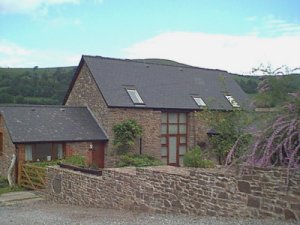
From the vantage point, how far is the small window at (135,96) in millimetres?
25736

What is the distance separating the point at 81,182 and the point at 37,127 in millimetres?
9672

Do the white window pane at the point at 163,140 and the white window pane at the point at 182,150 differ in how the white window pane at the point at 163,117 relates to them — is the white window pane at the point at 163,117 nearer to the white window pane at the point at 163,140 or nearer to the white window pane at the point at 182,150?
the white window pane at the point at 163,140

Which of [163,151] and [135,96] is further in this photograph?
[163,151]

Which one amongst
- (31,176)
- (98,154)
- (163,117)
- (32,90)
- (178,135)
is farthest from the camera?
(32,90)

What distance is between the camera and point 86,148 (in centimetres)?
2391

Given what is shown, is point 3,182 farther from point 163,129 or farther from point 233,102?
point 233,102

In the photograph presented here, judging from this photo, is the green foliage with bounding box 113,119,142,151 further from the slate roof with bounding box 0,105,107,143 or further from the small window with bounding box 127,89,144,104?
the small window with bounding box 127,89,144,104

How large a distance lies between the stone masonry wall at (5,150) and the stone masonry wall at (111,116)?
5562 mm

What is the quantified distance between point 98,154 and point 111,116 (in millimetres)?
2470

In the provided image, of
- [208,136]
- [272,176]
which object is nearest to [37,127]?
[208,136]

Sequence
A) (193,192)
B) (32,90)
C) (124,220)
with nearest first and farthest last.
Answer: (124,220) < (193,192) < (32,90)

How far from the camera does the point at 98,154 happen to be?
24.7 metres

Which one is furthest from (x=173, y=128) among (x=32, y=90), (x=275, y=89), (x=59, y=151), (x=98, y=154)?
(x=32, y=90)

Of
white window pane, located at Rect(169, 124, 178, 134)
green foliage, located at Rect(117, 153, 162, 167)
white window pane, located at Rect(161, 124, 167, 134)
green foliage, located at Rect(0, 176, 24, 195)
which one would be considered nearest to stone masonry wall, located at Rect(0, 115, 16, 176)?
green foliage, located at Rect(0, 176, 24, 195)
